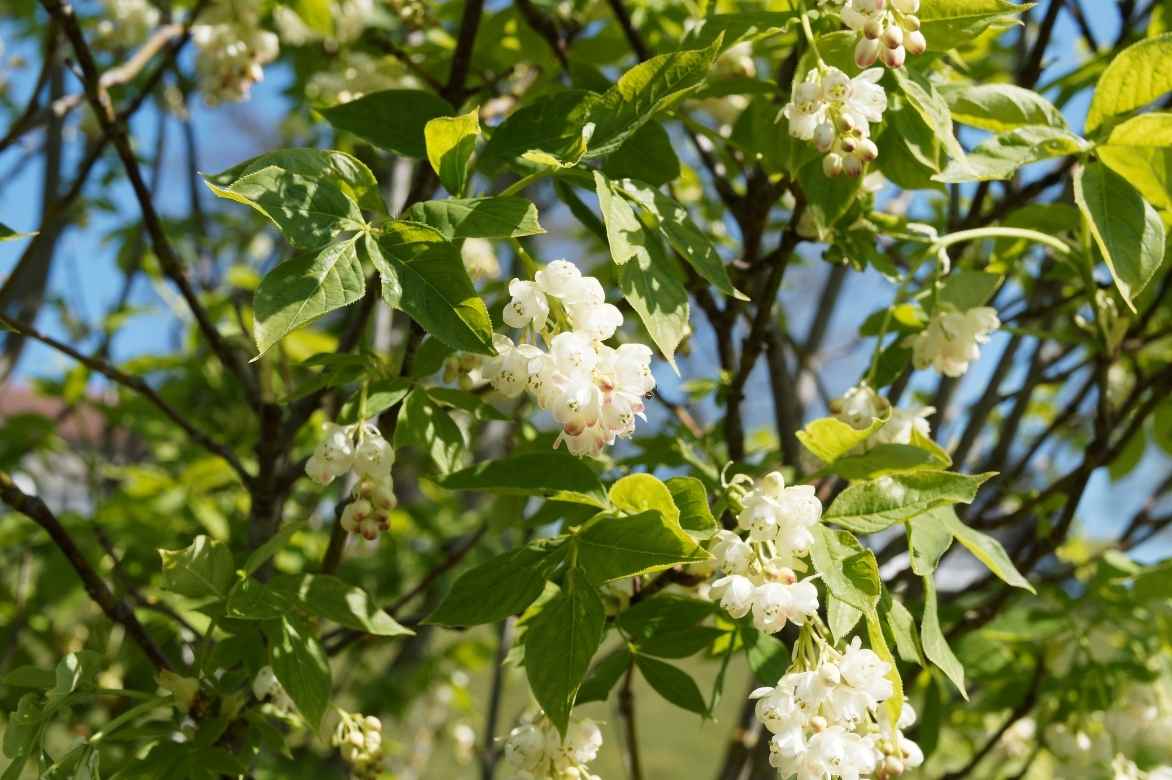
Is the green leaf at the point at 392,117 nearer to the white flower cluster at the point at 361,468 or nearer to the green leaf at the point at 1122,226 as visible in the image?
the white flower cluster at the point at 361,468

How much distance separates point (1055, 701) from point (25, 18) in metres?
3.92

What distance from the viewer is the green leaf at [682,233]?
108cm

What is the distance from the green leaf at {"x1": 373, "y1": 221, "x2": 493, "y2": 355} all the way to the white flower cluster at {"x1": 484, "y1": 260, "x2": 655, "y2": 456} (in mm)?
60

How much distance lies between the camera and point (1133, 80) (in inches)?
49.9

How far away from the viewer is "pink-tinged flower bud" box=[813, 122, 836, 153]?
3.72 feet

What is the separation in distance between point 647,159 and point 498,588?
552mm

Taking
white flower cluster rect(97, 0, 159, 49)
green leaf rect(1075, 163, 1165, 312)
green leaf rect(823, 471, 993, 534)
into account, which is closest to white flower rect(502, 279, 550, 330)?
green leaf rect(823, 471, 993, 534)

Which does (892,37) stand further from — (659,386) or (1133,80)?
(659,386)

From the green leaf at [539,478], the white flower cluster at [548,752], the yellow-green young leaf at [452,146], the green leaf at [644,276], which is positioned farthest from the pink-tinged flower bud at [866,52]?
the white flower cluster at [548,752]

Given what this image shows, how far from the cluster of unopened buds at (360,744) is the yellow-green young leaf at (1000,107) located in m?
1.06

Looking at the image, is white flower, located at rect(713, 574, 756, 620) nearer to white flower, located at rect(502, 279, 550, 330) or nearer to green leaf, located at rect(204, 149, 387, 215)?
white flower, located at rect(502, 279, 550, 330)

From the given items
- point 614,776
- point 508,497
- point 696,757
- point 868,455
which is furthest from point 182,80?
point 696,757

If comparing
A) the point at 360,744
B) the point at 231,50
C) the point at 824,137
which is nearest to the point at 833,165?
the point at 824,137

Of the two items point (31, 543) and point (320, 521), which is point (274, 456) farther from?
point (320, 521)
